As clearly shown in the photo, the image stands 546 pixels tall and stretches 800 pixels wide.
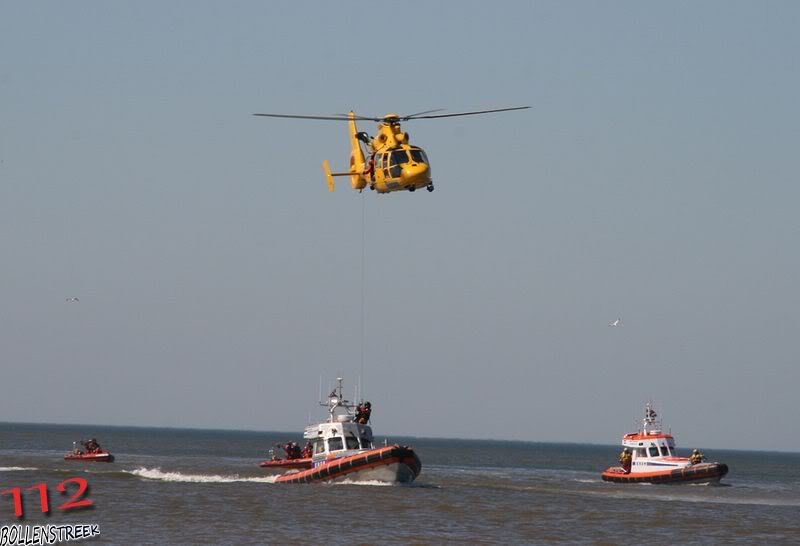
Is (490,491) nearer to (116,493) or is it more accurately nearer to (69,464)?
(116,493)

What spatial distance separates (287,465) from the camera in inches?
2574

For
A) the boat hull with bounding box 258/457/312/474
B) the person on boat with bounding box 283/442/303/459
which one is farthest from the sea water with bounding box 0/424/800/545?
the person on boat with bounding box 283/442/303/459

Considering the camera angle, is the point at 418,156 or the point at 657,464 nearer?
the point at 418,156

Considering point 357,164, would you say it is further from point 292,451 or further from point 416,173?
point 292,451

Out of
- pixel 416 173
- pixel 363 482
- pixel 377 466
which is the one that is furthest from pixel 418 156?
pixel 363 482

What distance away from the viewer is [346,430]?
49.4 metres

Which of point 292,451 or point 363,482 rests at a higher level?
point 292,451

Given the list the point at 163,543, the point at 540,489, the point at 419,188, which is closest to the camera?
the point at 163,543

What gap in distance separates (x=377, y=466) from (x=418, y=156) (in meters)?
11.5

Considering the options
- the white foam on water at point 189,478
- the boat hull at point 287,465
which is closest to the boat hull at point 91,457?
the boat hull at point 287,465

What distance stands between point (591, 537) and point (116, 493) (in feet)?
57.2

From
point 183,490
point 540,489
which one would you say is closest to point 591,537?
point 183,490

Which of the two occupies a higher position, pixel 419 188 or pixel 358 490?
pixel 419 188

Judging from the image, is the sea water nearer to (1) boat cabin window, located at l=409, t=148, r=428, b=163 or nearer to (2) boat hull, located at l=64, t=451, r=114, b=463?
(1) boat cabin window, located at l=409, t=148, r=428, b=163
